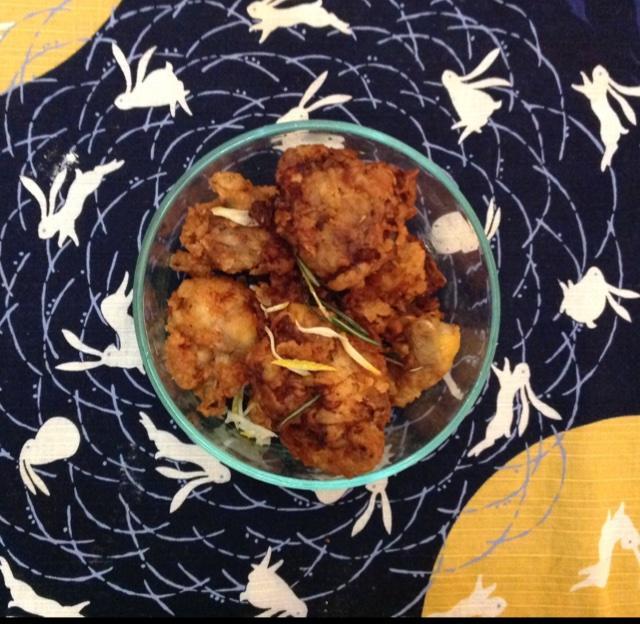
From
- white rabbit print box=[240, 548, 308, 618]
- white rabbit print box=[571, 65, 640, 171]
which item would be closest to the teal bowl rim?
white rabbit print box=[240, 548, 308, 618]

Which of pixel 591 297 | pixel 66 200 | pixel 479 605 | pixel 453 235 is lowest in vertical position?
pixel 479 605

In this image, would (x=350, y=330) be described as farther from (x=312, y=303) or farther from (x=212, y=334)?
(x=212, y=334)

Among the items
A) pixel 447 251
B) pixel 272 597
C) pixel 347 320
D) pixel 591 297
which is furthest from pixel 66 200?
pixel 591 297

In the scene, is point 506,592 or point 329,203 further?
point 506,592

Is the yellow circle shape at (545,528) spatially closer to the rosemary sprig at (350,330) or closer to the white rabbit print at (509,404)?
the white rabbit print at (509,404)

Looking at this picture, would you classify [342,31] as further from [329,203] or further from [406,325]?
[406,325]

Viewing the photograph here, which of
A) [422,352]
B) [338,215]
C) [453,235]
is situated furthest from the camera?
[453,235]

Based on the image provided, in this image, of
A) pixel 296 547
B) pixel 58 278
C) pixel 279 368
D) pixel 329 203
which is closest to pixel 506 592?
pixel 296 547

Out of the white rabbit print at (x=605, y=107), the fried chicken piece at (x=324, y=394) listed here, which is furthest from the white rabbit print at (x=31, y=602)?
the white rabbit print at (x=605, y=107)
